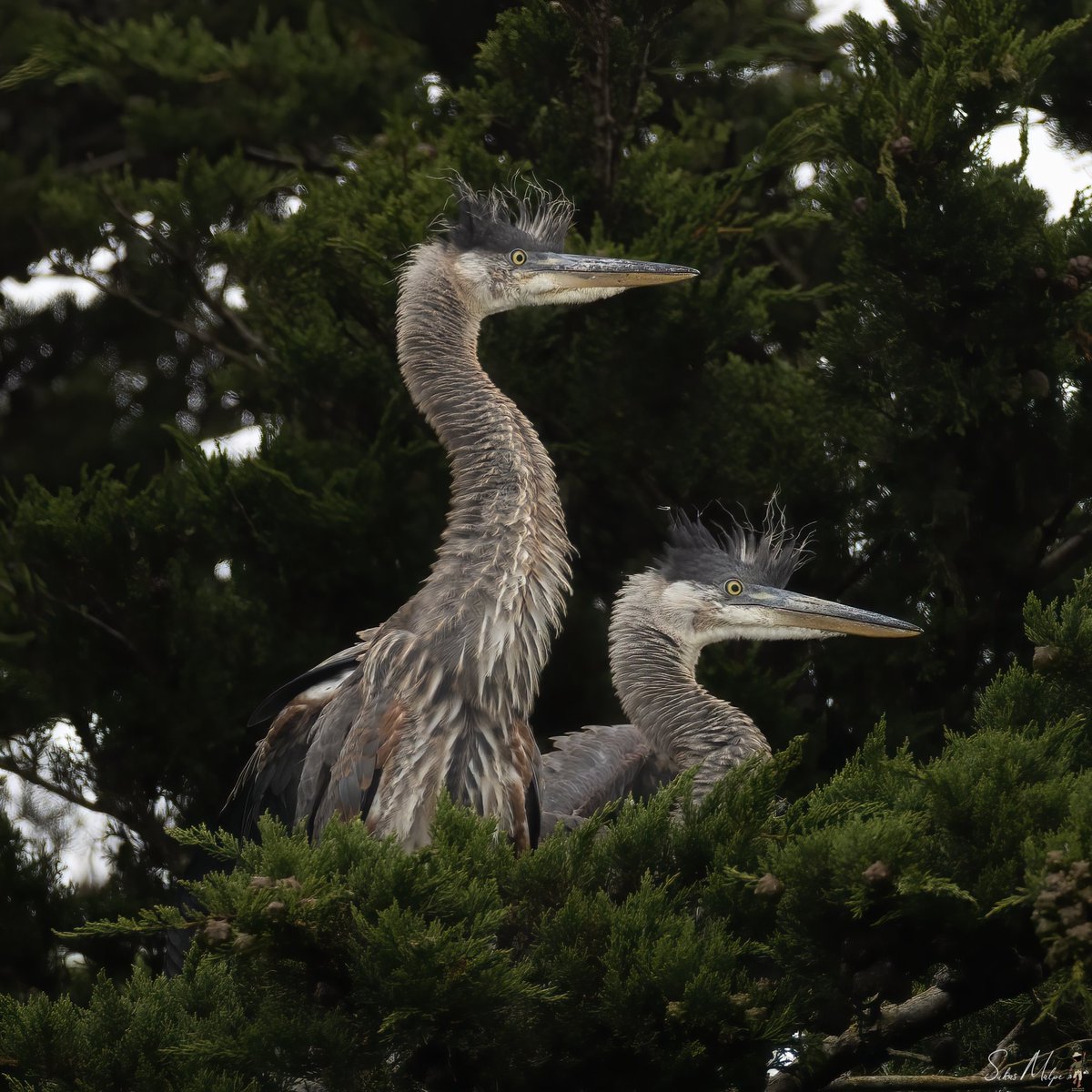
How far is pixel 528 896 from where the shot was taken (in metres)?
2.69

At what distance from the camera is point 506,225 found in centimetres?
494

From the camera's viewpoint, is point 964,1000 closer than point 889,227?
Yes

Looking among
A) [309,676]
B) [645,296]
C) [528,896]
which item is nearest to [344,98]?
[645,296]

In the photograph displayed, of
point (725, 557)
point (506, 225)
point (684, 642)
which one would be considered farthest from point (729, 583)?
point (506, 225)

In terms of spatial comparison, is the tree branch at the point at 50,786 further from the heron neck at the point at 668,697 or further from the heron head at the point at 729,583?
the heron head at the point at 729,583

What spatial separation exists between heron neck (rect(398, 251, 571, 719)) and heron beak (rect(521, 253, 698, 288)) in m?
0.43

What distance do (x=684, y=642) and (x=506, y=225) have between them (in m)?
1.59

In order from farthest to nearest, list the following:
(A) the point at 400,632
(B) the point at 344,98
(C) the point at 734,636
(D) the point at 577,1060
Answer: (B) the point at 344,98
(C) the point at 734,636
(A) the point at 400,632
(D) the point at 577,1060

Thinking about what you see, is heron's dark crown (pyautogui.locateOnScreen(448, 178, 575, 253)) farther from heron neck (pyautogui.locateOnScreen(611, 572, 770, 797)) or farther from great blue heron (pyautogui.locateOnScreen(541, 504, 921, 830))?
heron neck (pyautogui.locateOnScreen(611, 572, 770, 797))

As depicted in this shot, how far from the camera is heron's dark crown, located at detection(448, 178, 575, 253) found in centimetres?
489

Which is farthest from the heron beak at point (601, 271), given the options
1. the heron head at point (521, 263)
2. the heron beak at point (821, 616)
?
the heron beak at point (821, 616)

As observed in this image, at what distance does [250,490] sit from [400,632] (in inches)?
40.8

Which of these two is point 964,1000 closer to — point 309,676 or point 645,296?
point 309,676

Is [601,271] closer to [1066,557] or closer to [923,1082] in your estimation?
[1066,557]
